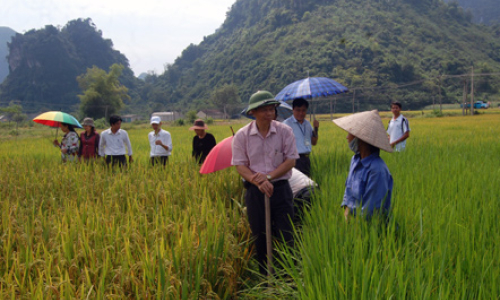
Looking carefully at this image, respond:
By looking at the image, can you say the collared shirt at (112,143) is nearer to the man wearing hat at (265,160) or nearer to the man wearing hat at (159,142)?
the man wearing hat at (159,142)

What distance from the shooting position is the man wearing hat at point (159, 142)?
17.7 ft

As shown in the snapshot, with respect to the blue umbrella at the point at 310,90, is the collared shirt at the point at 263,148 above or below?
below

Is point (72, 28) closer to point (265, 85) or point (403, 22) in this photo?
point (265, 85)

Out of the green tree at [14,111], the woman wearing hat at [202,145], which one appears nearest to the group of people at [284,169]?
the woman wearing hat at [202,145]

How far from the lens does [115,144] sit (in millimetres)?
5371

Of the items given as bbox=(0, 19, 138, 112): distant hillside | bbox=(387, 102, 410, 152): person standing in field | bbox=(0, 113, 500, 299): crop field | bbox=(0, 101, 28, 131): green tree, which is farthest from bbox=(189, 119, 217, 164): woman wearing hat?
bbox=(0, 19, 138, 112): distant hillside

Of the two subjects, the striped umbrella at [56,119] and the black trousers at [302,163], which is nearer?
the black trousers at [302,163]

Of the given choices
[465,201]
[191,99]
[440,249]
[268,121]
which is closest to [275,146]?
[268,121]

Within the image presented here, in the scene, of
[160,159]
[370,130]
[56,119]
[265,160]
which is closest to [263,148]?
[265,160]

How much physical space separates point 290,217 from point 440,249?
1.10 meters

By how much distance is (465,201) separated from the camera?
2.50 m

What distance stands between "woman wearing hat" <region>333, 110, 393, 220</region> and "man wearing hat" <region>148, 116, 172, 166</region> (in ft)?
12.3

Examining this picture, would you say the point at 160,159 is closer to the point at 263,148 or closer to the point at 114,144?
the point at 114,144

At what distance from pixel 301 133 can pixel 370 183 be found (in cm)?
213
